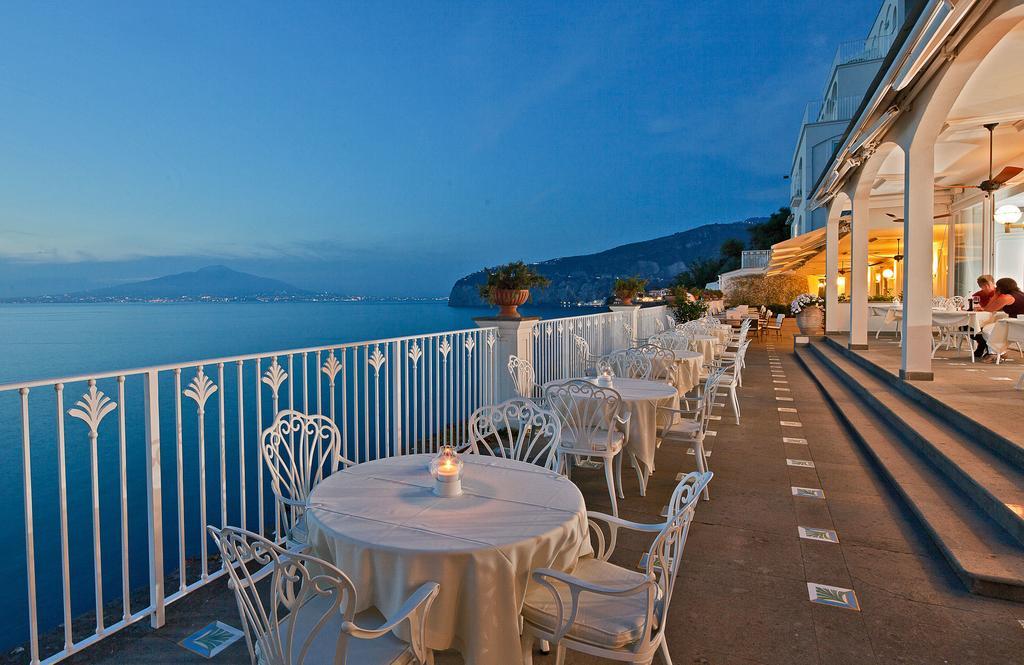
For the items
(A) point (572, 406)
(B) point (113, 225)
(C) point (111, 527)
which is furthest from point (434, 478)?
(B) point (113, 225)

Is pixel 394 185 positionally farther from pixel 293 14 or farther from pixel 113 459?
pixel 113 459

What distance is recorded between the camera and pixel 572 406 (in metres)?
3.86

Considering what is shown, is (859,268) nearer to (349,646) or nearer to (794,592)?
(794,592)

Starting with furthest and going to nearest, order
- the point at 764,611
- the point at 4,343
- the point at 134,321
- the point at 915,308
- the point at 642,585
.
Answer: the point at 134,321 < the point at 4,343 < the point at 915,308 < the point at 764,611 < the point at 642,585

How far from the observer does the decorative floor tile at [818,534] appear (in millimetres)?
3073

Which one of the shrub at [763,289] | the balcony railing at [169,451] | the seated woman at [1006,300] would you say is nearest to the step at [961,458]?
the seated woman at [1006,300]

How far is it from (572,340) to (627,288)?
289 cm

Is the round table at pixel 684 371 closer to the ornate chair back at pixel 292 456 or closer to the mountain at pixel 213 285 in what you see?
the ornate chair back at pixel 292 456

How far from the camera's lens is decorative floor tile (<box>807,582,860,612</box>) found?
2.42 metres

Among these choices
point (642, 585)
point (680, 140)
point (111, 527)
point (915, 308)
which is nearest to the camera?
point (642, 585)

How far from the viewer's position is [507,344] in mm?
5555

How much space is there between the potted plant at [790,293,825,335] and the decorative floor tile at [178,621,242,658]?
14.2 meters

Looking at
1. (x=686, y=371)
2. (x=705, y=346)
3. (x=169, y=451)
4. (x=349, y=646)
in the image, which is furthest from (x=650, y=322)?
(x=349, y=646)

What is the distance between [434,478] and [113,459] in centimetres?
773
